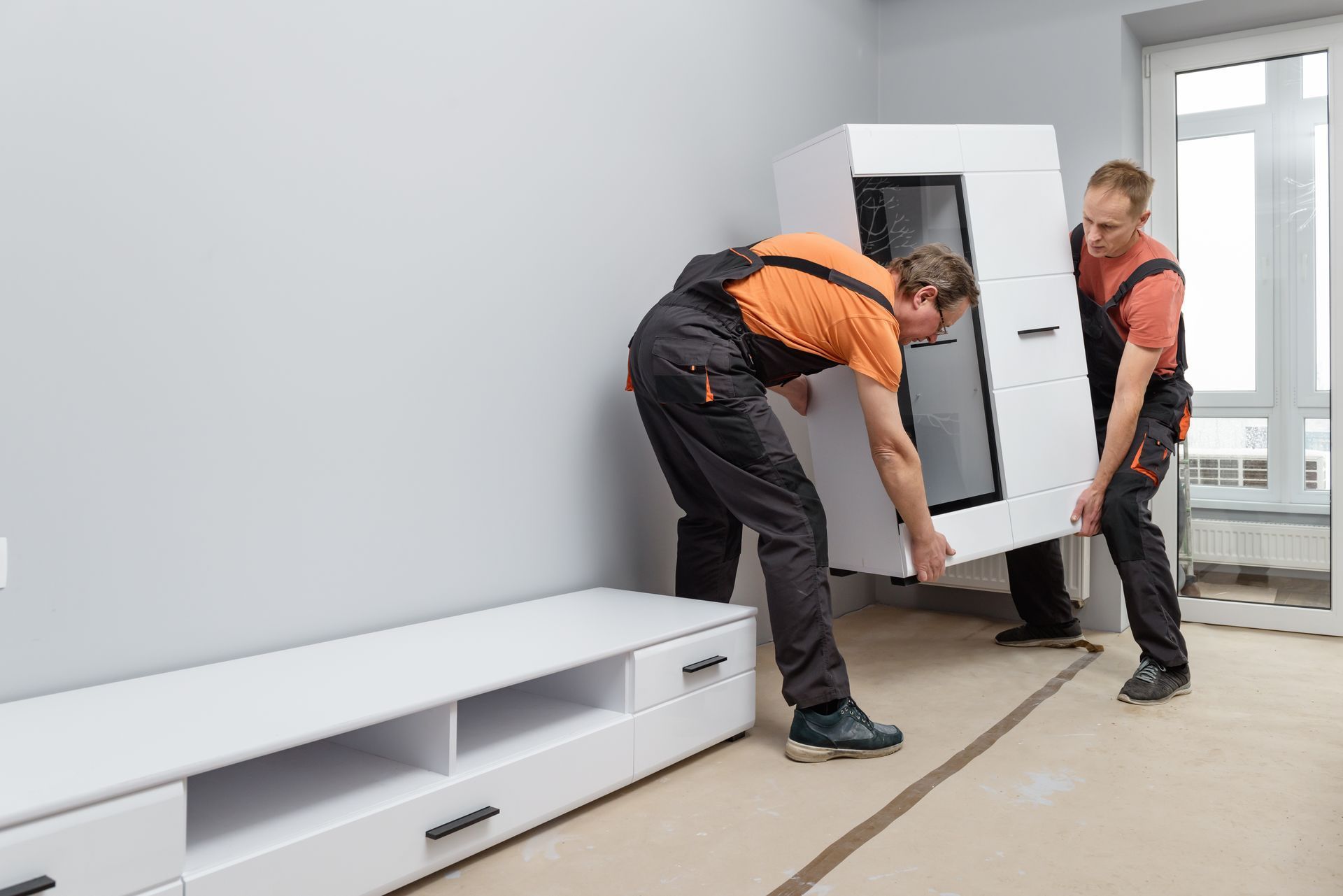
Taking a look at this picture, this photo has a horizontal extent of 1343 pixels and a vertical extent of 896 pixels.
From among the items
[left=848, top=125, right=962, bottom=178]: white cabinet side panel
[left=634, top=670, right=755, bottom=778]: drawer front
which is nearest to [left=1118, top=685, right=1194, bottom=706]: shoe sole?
[left=634, top=670, right=755, bottom=778]: drawer front

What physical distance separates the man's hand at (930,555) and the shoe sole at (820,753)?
519 millimetres

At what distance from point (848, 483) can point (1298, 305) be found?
201cm

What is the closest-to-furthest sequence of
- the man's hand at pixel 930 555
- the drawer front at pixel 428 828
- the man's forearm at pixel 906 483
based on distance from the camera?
1. the drawer front at pixel 428 828
2. the man's forearm at pixel 906 483
3. the man's hand at pixel 930 555

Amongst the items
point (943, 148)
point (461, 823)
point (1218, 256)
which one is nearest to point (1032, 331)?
point (943, 148)

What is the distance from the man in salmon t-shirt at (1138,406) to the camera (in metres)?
2.60

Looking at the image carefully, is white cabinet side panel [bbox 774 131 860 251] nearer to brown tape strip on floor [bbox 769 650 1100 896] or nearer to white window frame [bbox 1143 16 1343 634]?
brown tape strip on floor [bbox 769 650 1100 896]

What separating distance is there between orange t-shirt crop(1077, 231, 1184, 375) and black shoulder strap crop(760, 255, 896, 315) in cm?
90

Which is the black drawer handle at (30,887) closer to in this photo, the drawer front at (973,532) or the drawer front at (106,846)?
the drawer front at (106,846)

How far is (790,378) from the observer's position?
7.70ft

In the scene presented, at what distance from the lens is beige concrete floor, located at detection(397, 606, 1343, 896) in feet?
5.09

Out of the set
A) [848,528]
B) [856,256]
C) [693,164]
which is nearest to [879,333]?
[856,256]

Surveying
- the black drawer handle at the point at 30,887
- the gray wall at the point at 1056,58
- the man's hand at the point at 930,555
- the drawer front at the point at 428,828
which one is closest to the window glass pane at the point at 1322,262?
the gray wall at the point at 1056,58

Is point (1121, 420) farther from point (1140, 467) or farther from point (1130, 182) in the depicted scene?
point (1130, 182)

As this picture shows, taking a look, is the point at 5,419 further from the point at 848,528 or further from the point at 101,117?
the point at 848,528
